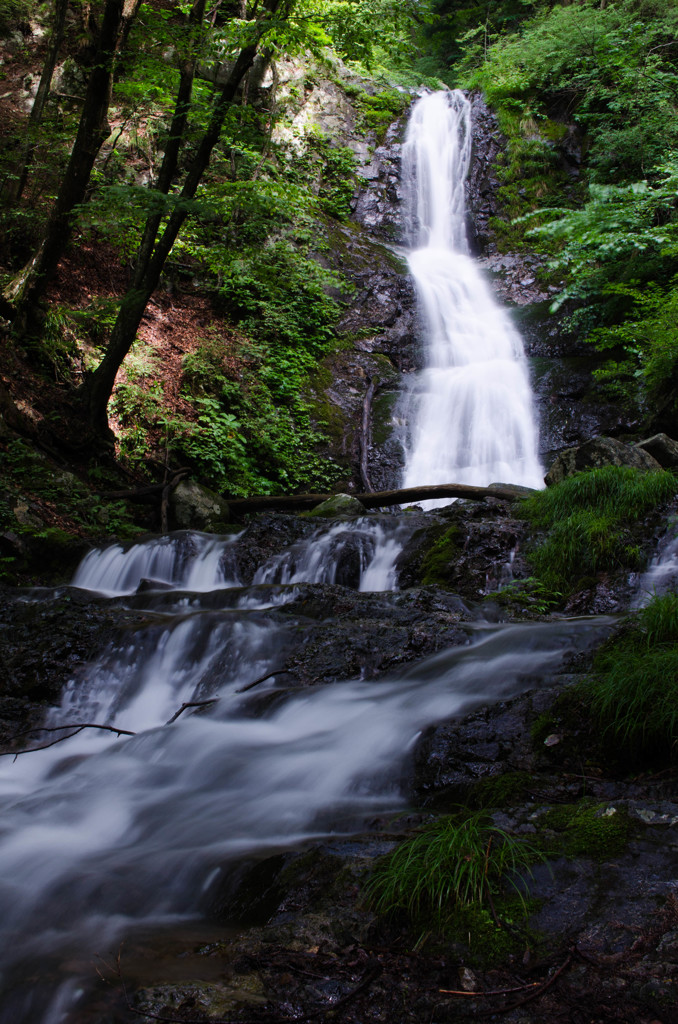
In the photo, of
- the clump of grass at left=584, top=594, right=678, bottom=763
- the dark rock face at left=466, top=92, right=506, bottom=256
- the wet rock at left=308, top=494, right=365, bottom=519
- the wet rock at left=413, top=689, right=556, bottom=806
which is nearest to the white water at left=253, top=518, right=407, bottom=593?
the wet rock at left=308, top=494, right=365, bottom=519

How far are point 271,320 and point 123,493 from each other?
6.14m

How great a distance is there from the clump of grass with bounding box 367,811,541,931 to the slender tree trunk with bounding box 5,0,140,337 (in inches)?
316

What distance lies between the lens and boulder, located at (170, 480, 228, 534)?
887 centimetres

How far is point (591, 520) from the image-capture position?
6.24 m

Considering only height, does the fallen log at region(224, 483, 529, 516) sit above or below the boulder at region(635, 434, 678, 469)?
below

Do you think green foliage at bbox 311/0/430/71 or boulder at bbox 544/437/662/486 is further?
green foliage at bbox 311/0/430/71

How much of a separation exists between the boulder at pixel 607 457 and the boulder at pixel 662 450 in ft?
1.01

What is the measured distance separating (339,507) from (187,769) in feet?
18.1

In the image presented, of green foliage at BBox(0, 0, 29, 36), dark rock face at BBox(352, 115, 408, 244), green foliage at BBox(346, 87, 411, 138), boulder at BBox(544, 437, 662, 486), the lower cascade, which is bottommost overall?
the lower cascade

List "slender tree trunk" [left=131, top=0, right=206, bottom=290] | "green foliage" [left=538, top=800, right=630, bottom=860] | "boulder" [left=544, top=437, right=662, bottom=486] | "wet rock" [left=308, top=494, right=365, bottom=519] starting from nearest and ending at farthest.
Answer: "green foliage" [left=538, top=800, right=630, bottom=860] → "boulder" [left=544, top=437, right=662, bottom=486] → "slender tree trunk" [left=131, top=0, right=206, bottom=290] → "wet rock" [left=308, top=494, right=365, bottom=519]

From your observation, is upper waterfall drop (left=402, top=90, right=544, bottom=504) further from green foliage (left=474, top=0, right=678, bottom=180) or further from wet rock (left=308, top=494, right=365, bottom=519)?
wet rock (left=308, top=494, right=365, bottom=519)

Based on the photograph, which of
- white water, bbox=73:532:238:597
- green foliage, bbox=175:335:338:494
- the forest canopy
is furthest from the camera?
green foliage, bbox=175:335:338:494

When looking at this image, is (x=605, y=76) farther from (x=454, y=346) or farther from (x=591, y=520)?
(x=591, y=520)

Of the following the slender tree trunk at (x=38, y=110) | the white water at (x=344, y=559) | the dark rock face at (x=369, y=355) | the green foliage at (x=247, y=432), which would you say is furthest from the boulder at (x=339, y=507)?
the slender tree trunk at (x=38, y=110)
